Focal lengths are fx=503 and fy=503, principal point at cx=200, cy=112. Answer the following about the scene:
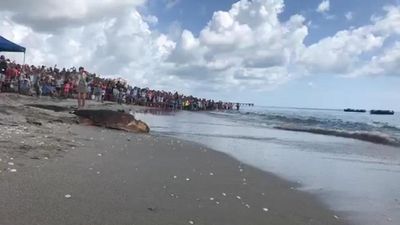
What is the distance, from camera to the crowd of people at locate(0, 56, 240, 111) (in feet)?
92.5

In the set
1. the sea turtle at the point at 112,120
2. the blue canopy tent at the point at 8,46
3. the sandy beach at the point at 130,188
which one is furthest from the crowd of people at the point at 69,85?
the sandy beach at the point at 130,188

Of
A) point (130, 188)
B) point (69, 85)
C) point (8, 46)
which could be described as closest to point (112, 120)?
point (130, 188)

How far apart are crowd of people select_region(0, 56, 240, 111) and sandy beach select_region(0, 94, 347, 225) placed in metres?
13.4

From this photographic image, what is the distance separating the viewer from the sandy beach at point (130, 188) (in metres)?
5.27

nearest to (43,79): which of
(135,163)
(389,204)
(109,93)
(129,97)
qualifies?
(109,93)

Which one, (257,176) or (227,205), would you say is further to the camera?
(257,176)

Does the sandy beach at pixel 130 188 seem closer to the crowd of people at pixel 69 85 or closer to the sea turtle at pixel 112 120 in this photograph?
the sea turtle at pixel 112 120

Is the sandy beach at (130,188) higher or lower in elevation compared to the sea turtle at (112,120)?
lower

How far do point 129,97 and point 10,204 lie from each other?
43.7 meters

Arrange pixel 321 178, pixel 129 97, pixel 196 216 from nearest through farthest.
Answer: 1. pixel 196 216
2. pixel 321 178
3. pixel 129 97

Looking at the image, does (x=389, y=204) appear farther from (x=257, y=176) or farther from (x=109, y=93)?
(x=109, y=93)

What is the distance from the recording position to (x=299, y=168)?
11.1m

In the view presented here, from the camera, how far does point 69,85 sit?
115 feet

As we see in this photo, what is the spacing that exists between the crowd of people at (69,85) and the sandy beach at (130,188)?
1343 cm
